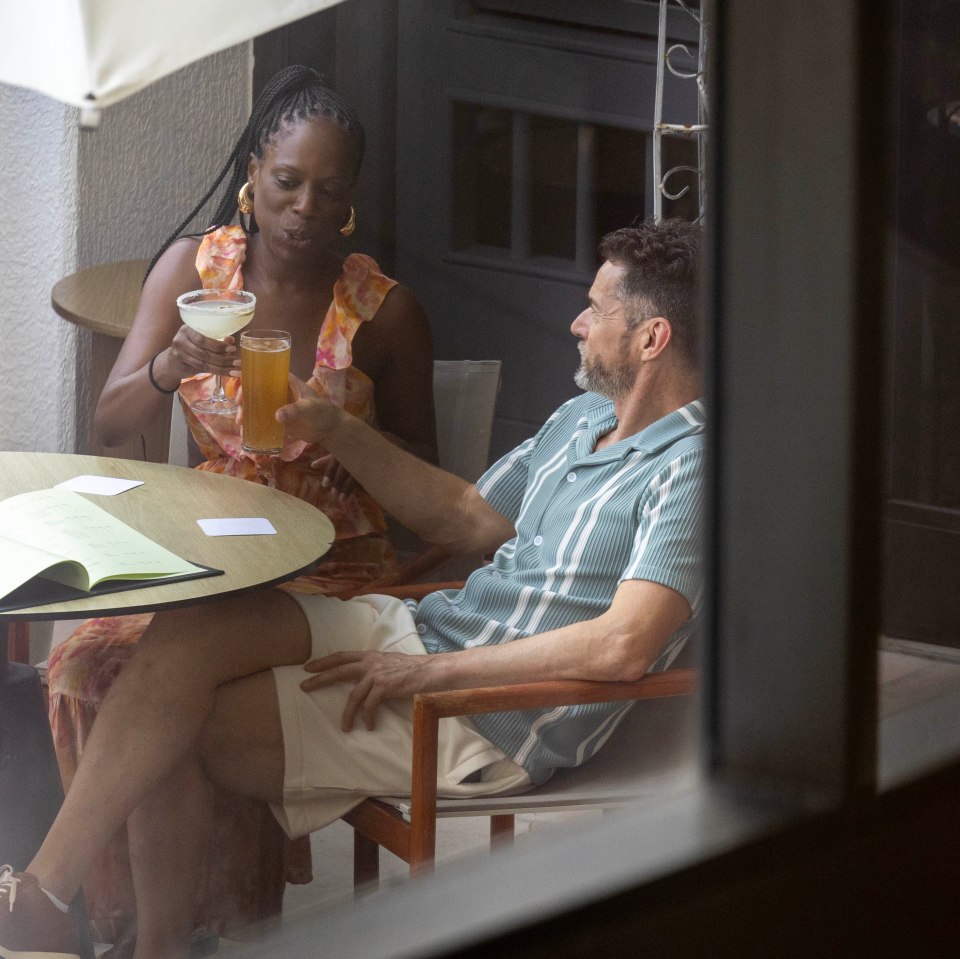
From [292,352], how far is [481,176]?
0.44m

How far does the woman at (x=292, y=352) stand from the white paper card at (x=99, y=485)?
10 cm

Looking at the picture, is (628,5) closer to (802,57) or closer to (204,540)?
(204,540)

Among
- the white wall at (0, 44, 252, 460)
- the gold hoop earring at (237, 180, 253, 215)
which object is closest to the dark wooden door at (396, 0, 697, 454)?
the gold hoop earring at (237, 180, 253, 215)

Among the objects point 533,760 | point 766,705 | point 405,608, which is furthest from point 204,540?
point 766,705

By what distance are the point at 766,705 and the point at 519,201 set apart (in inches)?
52.4

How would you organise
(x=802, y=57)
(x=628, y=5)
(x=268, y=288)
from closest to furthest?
(x=802, y=57) → (x=268, y=288) → (x=628, y=5)

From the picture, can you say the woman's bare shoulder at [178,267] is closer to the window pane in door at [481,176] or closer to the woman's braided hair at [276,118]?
the woman's braided hair at [276,118]

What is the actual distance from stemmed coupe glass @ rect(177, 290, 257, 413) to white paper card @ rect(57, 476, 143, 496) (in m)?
0.12

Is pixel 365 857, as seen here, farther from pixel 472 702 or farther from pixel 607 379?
pixel 607 379

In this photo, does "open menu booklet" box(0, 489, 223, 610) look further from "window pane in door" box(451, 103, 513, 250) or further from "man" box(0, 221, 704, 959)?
"window pane in door" box(451, 103, 513, 250)

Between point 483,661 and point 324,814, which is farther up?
point 483,661

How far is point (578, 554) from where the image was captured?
1.23 metres

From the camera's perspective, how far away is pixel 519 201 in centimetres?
171

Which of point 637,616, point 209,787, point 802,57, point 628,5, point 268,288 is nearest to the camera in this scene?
point 802,57
